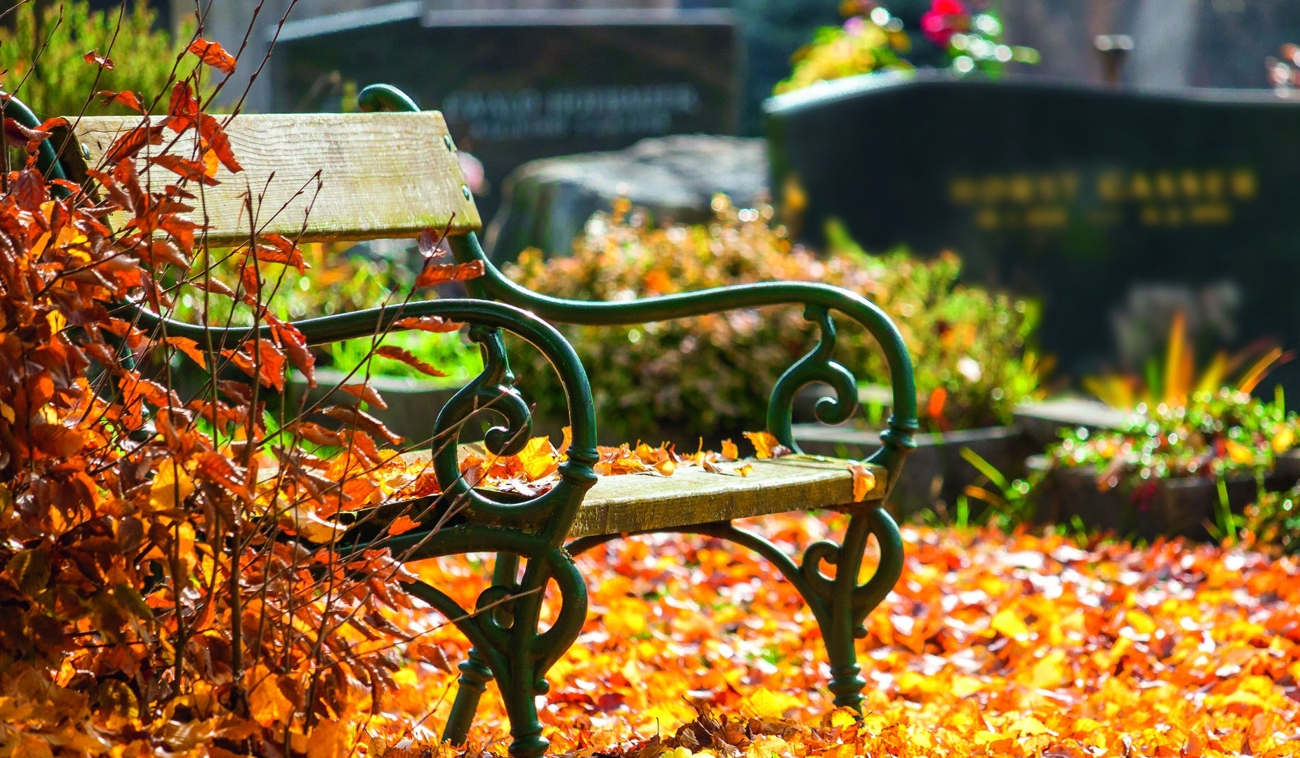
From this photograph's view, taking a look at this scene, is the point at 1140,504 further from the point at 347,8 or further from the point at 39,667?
the point at 347,8

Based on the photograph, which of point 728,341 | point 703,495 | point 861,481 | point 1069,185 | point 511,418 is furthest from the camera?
point 1069,185

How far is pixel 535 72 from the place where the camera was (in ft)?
37.0

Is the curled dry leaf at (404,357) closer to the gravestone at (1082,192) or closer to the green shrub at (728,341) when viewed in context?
the green shrub at (728,341)

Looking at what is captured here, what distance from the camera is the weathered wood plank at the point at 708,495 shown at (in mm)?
1862

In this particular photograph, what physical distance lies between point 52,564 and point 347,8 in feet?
44.3

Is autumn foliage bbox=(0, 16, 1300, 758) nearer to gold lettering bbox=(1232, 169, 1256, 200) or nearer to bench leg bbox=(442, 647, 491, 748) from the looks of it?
bench leg bbox=(442, 647, 491, 748)

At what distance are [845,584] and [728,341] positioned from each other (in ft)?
9.01

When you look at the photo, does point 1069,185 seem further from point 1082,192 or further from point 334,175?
point 334,175

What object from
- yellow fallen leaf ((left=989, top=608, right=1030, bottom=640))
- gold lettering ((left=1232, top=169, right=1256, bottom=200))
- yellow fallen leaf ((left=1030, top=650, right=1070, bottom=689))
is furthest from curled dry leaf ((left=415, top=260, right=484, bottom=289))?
gold lettering ((left=1232, top=169, right=1256, bottom=200))

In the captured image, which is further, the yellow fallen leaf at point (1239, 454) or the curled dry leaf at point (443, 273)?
the yellow fallen leaf at point (1239, 454)

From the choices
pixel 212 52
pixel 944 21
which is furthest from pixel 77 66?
pixel 944 21

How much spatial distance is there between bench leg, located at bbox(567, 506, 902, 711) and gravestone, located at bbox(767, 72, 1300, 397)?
361 cm

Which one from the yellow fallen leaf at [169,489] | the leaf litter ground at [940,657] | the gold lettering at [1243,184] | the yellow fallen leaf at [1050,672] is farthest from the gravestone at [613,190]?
the yellow fallen leaf at [169,489]

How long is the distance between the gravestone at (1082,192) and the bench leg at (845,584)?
361cm
